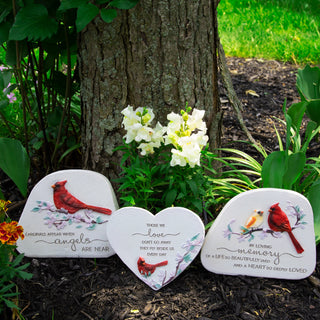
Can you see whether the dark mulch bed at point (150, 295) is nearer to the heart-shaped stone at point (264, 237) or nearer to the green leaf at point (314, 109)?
the heart-shaped stone at point (264, 237)

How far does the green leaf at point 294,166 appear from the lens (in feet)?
5.54

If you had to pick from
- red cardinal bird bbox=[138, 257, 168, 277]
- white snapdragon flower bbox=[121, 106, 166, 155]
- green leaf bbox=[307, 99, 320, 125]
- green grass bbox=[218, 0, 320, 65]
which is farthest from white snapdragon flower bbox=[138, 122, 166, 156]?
green grass bbox=[218, 0, 320, 65]

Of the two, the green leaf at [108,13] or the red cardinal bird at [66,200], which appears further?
the red cardinal bird at [66,200]

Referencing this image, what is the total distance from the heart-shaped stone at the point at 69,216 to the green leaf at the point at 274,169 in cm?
64

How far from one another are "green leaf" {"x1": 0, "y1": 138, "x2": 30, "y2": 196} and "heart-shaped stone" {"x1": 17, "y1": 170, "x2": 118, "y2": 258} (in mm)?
208

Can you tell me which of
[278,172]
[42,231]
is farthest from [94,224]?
[278,172]

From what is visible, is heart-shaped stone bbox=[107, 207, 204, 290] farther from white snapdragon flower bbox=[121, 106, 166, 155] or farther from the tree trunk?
the tree trunk

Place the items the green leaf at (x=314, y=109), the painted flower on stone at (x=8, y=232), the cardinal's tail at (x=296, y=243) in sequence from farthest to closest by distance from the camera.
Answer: the green leaf at (x=314, y=109) < the cardinal's tail at (x=296, y=243) < the painted flower on stone at (x=8, y=232)

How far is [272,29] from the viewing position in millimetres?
4070

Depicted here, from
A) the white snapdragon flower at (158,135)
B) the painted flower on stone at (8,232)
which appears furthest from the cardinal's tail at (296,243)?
the painted flower on stone at (8,232)

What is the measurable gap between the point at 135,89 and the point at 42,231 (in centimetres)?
72

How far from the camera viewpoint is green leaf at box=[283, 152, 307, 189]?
1.69m

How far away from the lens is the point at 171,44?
1703mm

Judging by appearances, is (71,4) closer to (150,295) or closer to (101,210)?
(101,210)
